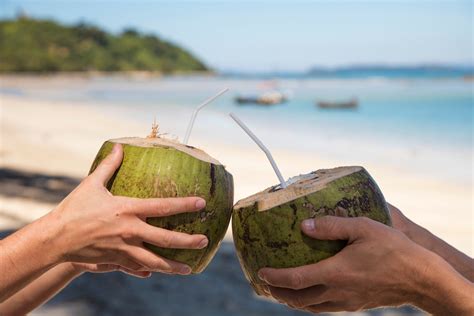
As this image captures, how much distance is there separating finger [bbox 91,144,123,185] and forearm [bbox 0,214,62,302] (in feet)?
0.43

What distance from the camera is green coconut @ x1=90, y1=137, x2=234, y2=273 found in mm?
1383

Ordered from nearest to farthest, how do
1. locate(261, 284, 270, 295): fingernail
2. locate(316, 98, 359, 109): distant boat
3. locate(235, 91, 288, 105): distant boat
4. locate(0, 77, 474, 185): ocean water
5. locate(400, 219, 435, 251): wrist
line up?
locate(261, 284, 270, 295): fingernail → locate(400, 219, 435, 251): wrist → locate(0, 77, 474, 185): ocean water → locate(316, 98, 359, 109): distant boat → locate(235, 91, 288, 105): distant boat

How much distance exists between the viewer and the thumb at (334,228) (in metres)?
1.29

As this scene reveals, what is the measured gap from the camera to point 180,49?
12212cm

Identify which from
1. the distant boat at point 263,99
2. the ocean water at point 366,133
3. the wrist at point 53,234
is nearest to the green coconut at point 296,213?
the wrist at point 53,234

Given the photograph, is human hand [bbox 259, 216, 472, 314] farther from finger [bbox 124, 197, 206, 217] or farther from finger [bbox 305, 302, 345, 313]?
finger [bbox 124, 197, 206, 217]

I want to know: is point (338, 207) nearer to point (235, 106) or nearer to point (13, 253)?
point (13, 253)

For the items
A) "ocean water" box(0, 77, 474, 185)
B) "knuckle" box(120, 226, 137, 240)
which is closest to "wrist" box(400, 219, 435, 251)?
"knuckle" box(120, 226, 137, 240)

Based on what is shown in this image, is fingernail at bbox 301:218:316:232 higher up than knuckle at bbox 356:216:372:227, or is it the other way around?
knuckle at bbox 356:216:372:227

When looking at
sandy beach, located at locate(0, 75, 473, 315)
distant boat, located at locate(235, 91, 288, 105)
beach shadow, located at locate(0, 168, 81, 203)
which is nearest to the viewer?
sandy beach, located at locate(0, 75, 473, 315)

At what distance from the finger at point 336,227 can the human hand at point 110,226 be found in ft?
0.79

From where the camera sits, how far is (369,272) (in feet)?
4.20

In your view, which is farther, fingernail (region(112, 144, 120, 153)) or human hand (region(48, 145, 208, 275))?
fingernail (region(112, 144, 120, 153))

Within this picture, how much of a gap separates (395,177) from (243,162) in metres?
2.83
